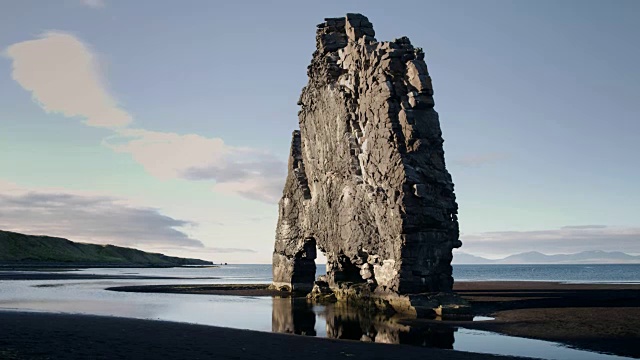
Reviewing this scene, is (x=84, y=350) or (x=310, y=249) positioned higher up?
(x=310, y=249)

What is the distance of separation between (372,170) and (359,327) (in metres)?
19.0

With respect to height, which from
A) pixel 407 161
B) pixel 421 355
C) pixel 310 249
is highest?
pixel 407 161

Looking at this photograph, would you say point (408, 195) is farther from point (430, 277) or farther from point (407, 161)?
point (430, 277)

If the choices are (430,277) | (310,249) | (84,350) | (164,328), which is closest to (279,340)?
(164,328)

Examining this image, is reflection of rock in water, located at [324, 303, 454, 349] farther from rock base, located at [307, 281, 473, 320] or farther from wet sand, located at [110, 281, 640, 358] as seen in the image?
wet sand, located at [110, 281, 640, 358]

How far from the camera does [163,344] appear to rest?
24.7m

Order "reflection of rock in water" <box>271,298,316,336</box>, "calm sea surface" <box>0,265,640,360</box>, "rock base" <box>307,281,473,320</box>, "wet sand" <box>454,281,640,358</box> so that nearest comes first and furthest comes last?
1. "calm sea surface" <box>0,265,640,360</box>
2. "wet sand" <box>454,281,640,358</box>
3. "reflection of rock in water" <box>271,298,316,336</box>
4. "rock base" <box>307,281,473,320</box>

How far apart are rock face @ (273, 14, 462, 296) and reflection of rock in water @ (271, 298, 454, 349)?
192 inches

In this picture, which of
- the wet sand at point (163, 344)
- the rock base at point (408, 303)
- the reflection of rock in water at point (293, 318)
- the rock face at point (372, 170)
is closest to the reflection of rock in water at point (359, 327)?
the reflection of rock in water at point (293, 318)

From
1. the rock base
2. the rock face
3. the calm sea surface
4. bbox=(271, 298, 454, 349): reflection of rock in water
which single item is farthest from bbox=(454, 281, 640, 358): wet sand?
the rock face

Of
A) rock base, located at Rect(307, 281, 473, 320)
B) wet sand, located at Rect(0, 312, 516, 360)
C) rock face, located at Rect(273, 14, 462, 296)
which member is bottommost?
wet sand, located at Rect(0, 312, 516, 360)

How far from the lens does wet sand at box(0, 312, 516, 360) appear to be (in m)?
21.8

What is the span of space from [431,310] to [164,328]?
19864 mm

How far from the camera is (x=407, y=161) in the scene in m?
48.2
